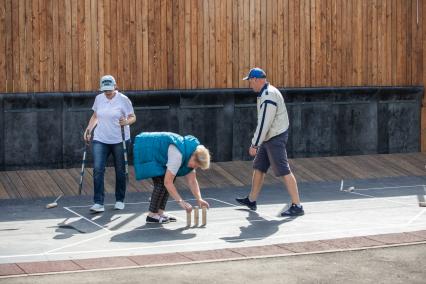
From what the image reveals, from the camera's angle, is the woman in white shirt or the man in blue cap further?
the woman in white shirt

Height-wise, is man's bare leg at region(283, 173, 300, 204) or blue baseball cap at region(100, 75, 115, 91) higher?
blue baseball cap at region(100, 75, 115, 91)

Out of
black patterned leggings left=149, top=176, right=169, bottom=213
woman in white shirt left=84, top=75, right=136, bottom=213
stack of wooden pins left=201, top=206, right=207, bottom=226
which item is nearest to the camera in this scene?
stack of wooden pins left=201, top=206, right=207, bottom=226

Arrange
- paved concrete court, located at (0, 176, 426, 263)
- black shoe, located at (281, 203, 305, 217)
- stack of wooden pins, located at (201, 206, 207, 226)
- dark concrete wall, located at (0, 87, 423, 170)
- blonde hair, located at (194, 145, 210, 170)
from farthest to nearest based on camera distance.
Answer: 1. dark concrete wall, located at (0, 87, 423, 170)
2. black shoe, located at (281, 203, 305, 217)
3. stack of wooden pins, located at (201, 206, 207, 226)
4. blonde hair, located at (194, 145, 210, 170)
5. paved concrete court, located at (0, 176, 426, 263)

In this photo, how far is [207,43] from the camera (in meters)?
14.6

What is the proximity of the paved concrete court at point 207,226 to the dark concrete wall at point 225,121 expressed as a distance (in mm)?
1616

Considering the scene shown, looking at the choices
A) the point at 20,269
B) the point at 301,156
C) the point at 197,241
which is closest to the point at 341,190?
the point at 301,156

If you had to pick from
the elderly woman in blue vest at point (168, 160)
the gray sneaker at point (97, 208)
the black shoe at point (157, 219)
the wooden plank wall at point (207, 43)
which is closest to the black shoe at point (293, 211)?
the elderly woman in blue vest at point (168, 160)

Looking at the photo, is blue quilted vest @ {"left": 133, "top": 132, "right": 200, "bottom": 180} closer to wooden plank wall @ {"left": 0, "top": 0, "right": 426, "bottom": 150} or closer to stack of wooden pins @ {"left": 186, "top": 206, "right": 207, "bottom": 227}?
stack of wooden pins @ {"left": 186, "top": 206, "right": 207, "bottom": 227}

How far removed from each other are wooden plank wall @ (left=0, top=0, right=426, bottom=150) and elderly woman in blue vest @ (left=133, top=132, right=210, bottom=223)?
382 cm

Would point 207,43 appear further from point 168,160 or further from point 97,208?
point 168,160

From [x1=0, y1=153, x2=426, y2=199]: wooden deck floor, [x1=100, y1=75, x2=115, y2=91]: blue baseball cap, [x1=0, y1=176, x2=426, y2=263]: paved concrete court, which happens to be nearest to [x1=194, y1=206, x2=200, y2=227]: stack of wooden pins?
[x1=0, y1=176, x2=426, y2=263]: paved concrete court

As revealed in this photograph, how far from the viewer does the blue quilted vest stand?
399 inches

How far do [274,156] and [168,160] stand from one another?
168 centimetres

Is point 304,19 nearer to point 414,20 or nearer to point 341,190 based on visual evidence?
point 414,20
